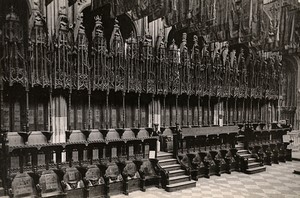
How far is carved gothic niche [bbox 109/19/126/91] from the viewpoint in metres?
9.90

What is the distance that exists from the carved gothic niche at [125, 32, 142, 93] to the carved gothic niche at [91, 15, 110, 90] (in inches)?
37.9

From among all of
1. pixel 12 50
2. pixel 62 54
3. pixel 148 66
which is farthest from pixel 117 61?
pixel 12 50

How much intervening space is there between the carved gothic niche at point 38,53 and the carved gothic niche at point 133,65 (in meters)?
3.05

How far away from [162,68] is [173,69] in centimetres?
67

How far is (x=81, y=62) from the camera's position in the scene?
9.18 m

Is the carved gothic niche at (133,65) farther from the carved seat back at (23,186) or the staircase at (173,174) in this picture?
the carved seat back at (23,186)

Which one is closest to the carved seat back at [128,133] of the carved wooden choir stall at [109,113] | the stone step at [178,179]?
the carved wooden choir stall at [109,113]

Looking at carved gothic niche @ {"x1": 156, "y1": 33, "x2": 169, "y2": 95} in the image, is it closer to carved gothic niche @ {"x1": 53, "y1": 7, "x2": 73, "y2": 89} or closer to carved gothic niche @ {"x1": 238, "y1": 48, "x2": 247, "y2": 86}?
carved gothic niche @ {"x1": 53, "y1": 7, "x2": 73, "y2": 89}

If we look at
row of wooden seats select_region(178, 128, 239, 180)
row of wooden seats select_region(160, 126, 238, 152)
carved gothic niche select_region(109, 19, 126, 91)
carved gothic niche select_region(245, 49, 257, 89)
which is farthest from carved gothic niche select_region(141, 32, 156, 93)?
carved gothic niche select_region(245, 49, 257, 89)

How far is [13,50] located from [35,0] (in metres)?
2.21

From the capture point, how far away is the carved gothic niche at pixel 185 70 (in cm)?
1212

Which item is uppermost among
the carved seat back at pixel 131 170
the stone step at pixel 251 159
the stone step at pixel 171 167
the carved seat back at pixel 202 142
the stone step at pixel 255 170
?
the carved seat back at pixel 202 142

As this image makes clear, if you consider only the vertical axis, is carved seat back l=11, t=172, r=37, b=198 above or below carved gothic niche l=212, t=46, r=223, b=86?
below

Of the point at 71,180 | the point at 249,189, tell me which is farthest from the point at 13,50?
the point at 249,189
